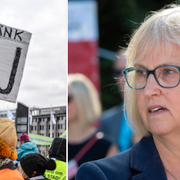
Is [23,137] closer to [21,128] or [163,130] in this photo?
[21,128]

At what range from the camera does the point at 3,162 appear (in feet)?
6.46

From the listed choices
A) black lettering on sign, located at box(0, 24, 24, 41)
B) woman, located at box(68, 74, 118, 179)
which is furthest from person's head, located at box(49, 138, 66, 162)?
black lettering on sign, located at box(0, 24, 24, 41)

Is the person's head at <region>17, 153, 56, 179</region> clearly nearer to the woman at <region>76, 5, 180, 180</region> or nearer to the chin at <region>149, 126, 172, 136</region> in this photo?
the woman at <region>76, 5, 180, 180</region>

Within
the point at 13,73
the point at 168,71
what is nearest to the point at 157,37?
the point at 168,71

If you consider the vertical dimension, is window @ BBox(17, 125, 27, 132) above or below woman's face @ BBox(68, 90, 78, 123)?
below

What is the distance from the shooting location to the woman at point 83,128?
2.56 meters

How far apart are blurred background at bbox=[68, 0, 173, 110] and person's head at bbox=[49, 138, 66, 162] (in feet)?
4.30

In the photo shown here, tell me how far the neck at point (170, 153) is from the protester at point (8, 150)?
1115 mm

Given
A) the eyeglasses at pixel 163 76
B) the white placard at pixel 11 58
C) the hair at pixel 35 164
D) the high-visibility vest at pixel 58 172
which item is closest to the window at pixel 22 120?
the white placard at pixel 11 58

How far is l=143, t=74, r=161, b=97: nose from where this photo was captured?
1203 millimetres

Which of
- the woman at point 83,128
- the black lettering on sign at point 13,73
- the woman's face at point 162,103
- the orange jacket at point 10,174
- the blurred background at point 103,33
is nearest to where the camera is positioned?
the woman's face at point 162,103

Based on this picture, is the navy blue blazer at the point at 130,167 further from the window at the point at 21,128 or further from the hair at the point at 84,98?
the hair at the point at 84,98

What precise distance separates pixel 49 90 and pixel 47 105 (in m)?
0.12

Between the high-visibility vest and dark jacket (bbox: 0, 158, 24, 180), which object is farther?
the high-visibility vest
